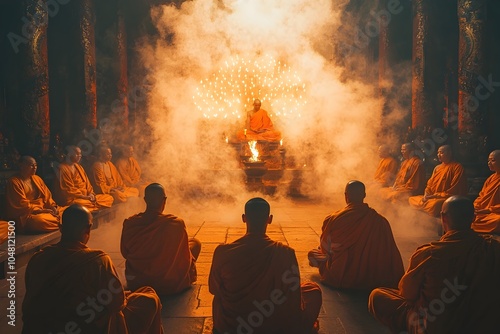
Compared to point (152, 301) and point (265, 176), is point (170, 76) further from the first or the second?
point (152, 301)

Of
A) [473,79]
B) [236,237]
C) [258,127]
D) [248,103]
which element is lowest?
[236,237]

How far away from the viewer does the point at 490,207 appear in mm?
6270

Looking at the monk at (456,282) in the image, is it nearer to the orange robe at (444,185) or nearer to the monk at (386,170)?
the orange robe at (444,185)

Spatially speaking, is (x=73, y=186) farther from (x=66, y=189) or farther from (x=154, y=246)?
(x=154, y=246)

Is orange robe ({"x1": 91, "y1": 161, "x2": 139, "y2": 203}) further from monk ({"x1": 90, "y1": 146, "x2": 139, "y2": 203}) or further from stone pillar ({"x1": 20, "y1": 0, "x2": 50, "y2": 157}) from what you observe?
stone pillar ({"x1": 20, "y1": 0, "x2": 50, "y2": 157})

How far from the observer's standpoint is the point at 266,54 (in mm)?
16703

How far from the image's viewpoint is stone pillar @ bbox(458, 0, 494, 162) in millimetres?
8617

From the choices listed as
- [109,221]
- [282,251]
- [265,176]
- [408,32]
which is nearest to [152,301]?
[282,251]

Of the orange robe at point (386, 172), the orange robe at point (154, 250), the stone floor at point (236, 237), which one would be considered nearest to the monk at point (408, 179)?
the stone floor at point (236, 237)

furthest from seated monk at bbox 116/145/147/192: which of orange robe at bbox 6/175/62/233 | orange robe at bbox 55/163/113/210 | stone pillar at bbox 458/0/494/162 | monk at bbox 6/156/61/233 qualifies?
stone pillar at bbox 458/0/494/162

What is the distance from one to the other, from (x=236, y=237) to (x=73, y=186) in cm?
313

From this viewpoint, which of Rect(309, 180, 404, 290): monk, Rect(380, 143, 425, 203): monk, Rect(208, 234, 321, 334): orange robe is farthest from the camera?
Rect(380, 143, 425, 203): monk

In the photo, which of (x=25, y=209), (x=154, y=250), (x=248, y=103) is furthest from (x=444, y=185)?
(x=248, y=103)

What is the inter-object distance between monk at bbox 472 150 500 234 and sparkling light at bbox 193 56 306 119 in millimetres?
10453
